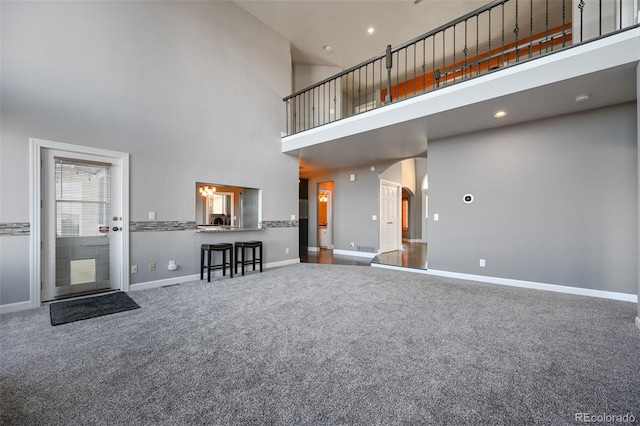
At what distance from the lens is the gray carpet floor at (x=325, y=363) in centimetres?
151

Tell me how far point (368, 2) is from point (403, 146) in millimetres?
2930

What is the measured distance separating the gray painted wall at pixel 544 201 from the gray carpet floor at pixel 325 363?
708 mm

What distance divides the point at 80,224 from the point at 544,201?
6.81m

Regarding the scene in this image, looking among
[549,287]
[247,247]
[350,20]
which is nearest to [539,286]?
[549,287]

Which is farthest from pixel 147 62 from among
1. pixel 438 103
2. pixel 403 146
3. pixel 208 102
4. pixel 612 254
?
pixel 612 254

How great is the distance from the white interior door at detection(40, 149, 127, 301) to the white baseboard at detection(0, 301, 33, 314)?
0.46 ft

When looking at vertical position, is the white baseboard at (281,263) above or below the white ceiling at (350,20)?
below

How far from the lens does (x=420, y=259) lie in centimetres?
664

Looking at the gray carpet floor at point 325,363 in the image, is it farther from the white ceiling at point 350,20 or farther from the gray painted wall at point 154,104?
the white ceiling at point 350,20

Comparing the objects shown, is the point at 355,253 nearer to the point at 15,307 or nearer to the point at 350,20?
the point at 350,20

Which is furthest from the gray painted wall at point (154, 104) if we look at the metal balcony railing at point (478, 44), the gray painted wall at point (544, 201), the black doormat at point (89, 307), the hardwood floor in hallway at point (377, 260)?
the gray painted wall at point (544, 201)

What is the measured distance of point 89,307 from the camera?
127 inches

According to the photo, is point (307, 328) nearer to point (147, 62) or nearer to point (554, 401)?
point (554, 401)

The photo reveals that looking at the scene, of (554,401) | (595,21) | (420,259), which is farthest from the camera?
(420,259)
